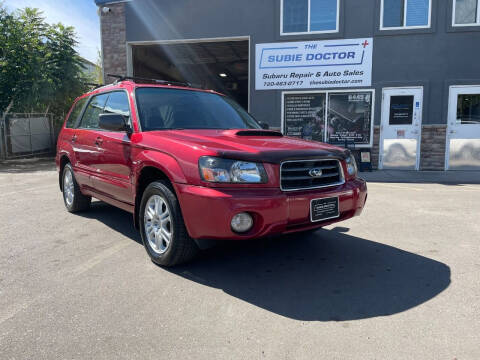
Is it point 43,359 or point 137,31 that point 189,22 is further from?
point 43,359

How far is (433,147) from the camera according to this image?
1093 cm

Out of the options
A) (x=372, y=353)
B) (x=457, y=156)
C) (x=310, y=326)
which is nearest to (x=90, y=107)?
(x=310, y=326)

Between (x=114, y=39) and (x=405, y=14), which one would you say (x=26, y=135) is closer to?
(x=114, y=39)

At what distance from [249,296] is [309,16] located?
1048cm

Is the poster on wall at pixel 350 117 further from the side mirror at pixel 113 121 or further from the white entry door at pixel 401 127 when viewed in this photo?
the side mirror at pixel 113 121

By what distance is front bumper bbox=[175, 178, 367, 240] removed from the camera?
278cm

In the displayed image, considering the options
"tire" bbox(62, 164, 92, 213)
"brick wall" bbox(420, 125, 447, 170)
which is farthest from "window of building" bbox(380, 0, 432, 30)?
"tire" bbox(62, 164, 92, 213)

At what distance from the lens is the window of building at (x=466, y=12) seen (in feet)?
34.8

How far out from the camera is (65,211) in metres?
5.70

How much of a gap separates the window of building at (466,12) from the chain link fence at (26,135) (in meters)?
15.9

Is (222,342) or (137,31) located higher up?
(137,31)

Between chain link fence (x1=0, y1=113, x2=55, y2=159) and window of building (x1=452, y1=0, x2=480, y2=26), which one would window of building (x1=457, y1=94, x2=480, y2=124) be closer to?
window of building (x1=452, y1=0, x2=480, y2=26)

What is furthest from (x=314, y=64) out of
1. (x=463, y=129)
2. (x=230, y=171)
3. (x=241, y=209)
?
(x=241, y=209)

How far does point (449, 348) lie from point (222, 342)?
1327 mm
